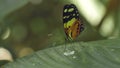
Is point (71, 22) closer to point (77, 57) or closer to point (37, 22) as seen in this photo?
point (77, 57)

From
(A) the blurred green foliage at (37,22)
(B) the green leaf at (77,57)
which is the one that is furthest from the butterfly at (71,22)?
(A) the blurred green foliage at (37,22)

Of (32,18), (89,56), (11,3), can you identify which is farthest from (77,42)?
(32,18)

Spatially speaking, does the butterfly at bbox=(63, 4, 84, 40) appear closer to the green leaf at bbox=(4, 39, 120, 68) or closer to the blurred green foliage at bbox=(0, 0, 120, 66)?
the green leaf at bbox=(4, 39, 120, 68)

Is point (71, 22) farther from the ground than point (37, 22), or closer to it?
farther from the ground

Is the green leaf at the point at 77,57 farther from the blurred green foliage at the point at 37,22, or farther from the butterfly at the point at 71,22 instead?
the blurred green foliage at the point at 37,22

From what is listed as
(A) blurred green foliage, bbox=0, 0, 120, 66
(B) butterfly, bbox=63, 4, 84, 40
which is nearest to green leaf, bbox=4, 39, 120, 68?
(B) butterfly, bbox=63, 4, 84, 40

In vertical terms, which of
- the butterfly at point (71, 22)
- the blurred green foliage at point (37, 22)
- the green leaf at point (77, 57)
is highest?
the butterfly at point (71, 22)

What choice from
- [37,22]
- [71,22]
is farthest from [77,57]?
[37,22]

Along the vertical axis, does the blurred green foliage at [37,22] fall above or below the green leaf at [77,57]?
below

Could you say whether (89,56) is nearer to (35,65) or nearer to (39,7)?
(35,65)
